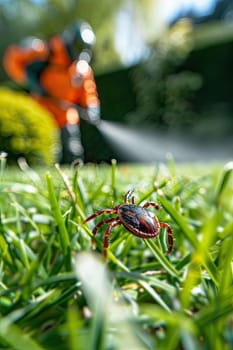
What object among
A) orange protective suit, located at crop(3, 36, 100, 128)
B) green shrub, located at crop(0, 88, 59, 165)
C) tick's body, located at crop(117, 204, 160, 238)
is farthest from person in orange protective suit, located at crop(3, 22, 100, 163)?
tick's body, located at crop(117, 204, 160, 238)

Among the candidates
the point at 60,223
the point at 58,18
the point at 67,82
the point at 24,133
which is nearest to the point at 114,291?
the point at 60,223

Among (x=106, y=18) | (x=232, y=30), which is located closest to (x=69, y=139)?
(x=232, y=30)

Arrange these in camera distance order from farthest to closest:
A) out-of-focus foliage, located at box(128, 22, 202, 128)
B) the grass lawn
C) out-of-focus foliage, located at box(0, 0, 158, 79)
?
out-of-focus foliage, located at box(0, 0, 158, 79) → out-of-focus foliage, located at box(128, 22, 202, 128) → the grass lawn

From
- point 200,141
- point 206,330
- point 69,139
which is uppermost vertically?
point 200,141

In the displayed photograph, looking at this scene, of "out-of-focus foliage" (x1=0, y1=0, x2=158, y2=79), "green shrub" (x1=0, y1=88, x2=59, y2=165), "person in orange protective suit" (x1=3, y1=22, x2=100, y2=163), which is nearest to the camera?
"green shrub" (x1=0, y1=88, x2=59, y2=165)

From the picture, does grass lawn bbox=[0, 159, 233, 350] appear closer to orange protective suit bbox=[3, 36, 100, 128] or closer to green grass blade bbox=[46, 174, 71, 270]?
green grass blade bbox=[46, 174, 71, 270]

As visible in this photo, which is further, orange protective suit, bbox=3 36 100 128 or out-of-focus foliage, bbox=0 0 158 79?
out-of-focus foliage, bbox=0 0 158 79

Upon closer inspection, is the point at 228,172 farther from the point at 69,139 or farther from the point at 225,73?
the point at 225,73

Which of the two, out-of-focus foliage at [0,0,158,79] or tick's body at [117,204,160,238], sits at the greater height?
out-of-focus foliage at [0,0,158,79]

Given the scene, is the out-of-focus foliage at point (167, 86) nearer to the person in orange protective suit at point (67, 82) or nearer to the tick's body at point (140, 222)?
the person in orange protective suit at point (67, 82)

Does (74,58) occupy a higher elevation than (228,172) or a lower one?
higher
